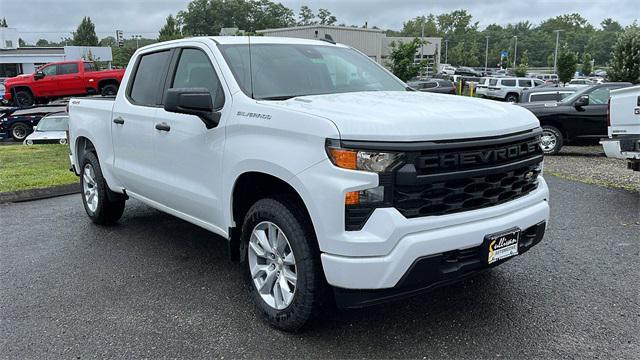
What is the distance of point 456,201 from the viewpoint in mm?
3055

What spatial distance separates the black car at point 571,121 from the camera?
11.6 meters

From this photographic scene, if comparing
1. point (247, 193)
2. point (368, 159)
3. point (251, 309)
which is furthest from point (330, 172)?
point (251, 309)

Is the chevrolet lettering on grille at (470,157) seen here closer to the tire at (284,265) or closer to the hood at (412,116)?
the hood at (412,116)

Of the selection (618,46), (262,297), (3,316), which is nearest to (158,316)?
(262,297)

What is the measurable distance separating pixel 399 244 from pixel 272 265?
1.03 m

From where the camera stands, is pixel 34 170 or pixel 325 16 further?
pixel 325 16

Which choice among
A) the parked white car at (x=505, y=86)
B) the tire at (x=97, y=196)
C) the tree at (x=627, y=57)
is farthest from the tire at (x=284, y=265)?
the parked white car at (x=505, y=86)

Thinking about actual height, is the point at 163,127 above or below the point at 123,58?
below

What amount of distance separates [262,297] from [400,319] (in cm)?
95

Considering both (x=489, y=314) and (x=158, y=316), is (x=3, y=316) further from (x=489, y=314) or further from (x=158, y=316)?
(x=489, y=314)

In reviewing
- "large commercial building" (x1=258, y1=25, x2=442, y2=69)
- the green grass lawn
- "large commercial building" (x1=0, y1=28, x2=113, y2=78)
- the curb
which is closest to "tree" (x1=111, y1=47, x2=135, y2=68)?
"large commercial building" (x1=0, y1=28, x2=113, y2=78)

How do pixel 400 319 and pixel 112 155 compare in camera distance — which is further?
pixel 112 155

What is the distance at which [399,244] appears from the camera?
9.30 ft

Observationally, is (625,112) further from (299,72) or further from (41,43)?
(41,43)
